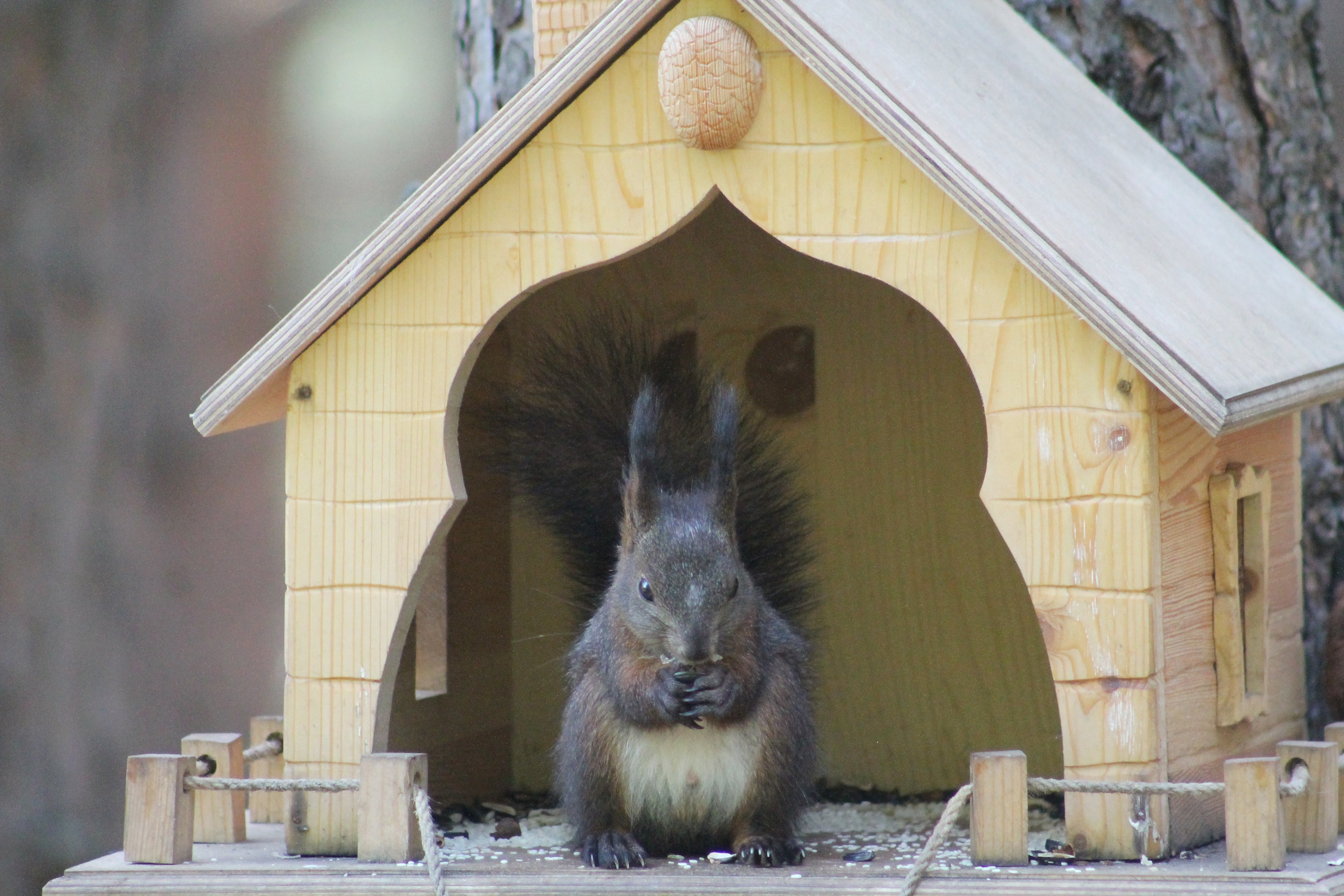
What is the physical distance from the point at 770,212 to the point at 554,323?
677 millimetres

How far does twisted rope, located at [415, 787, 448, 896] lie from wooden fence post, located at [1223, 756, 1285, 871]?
891mm

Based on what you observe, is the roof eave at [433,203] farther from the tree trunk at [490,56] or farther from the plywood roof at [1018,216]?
the tree trunk at [490,56]

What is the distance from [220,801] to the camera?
2268mm

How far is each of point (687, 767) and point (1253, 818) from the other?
693mm

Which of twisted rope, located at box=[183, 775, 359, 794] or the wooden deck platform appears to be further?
twisted rope, located at box=[183, 775, 359, 794]

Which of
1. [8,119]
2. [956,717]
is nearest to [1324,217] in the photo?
[956,717]

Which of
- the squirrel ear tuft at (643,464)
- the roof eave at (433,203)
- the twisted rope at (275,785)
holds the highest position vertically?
the roof eave at (433,203)

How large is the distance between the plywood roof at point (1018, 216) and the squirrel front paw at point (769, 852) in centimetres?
74

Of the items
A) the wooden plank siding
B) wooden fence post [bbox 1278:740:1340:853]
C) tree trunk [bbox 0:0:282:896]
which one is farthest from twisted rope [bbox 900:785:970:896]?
tree trunk [bbox 0:0:282:896]

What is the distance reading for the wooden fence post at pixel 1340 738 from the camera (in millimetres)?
2240

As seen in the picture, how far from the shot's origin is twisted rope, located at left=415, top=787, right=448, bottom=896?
6.24 feet

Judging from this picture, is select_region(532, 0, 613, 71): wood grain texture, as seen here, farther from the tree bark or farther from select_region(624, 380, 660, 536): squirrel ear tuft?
the tree bark

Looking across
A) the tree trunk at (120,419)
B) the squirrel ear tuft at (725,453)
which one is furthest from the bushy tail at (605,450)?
the tree trunk at (120,419)

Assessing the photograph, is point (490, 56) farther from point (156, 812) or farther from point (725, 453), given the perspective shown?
point (156, 812)
